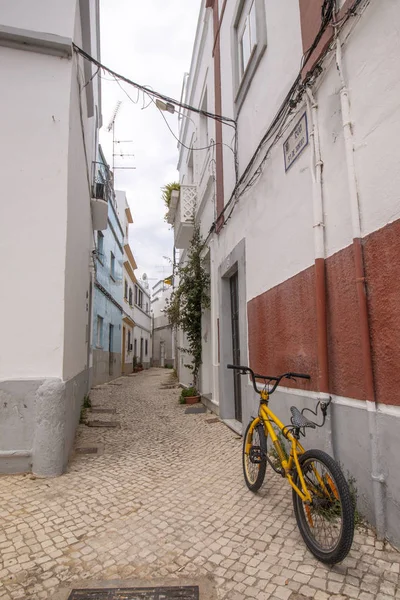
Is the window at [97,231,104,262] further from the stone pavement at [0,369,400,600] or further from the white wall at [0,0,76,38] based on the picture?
the stone pavement at [0,369,400,600]

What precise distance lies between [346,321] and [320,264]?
0.53 meters

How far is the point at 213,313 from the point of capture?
23.5 ft

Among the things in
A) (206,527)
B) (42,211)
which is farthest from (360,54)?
(206,527)

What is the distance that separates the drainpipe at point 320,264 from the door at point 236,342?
309 cm

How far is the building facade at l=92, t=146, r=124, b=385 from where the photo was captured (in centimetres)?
1073

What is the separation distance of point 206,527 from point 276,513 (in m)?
0.56

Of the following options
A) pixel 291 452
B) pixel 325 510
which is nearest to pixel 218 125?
pixel 291 452

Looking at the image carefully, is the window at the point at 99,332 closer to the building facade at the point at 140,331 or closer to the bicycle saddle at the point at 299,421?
the bicycle saddle at the point at 299,421

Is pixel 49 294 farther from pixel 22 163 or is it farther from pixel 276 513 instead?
pixel 276 513

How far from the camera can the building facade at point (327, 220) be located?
2.24 meters

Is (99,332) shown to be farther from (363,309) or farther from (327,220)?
(363,309)

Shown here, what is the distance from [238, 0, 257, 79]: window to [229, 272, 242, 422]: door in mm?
3248

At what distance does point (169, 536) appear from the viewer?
2.45 metres

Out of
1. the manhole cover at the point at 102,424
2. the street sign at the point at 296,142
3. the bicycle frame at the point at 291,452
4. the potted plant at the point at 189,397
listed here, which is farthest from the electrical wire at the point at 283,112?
the potted plant at the point at 189,397
